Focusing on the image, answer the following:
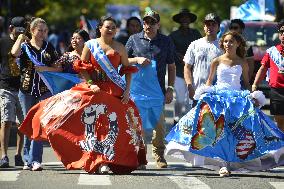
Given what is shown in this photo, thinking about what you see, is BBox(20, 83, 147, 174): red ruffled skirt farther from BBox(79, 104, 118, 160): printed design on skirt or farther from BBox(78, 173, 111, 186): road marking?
BBox(78, 173, 111, 186): road marking

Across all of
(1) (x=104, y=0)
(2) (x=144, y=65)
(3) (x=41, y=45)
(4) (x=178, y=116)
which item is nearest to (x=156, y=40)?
(2) (x=144, y=65)

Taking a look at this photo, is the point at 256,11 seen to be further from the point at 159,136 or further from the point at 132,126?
the point at 132,126

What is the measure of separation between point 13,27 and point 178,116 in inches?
234

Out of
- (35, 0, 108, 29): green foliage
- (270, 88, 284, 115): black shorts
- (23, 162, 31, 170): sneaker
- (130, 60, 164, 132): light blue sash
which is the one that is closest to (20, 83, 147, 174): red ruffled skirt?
(23, 162, 31, 170): sneaker

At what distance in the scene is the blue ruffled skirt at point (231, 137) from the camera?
538 inches

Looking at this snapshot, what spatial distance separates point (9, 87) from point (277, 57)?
10.9ft

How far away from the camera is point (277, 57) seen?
14.7 meters

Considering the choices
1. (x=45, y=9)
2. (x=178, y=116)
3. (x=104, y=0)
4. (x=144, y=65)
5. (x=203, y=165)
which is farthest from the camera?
(x=104, y=0)

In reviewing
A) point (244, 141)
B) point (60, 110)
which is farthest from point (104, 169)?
point (244, 141)

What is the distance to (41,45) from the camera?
1455 cm

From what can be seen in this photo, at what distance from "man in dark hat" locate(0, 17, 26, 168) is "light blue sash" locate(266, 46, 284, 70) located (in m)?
3.07

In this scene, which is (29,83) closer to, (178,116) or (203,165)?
(203,165)

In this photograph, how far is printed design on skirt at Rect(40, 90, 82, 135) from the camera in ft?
45.1

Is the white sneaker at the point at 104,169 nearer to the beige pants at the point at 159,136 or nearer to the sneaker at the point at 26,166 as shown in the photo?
the sneaker at the point at 26,166
